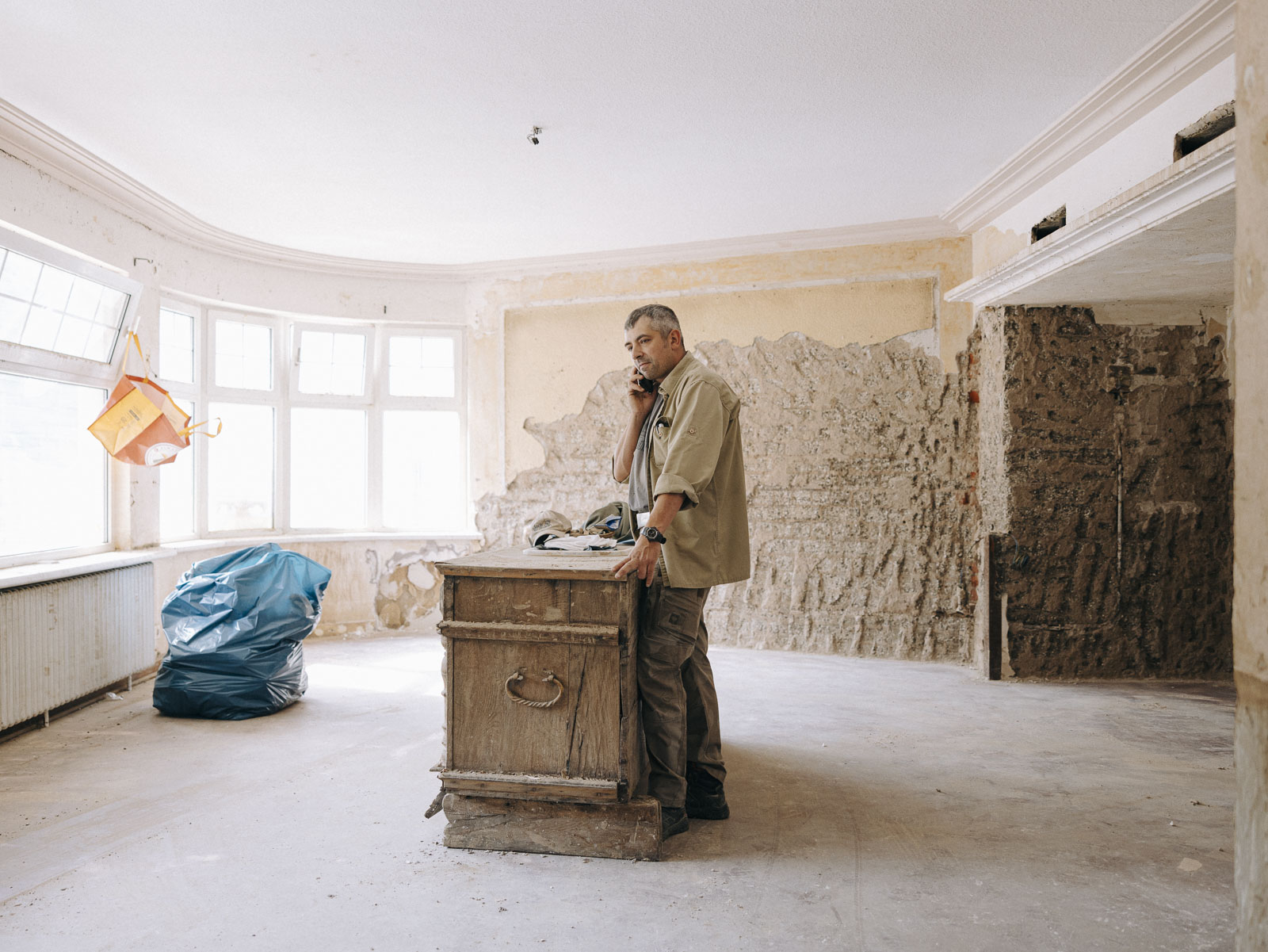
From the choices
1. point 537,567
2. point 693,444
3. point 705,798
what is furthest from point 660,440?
point 705,798

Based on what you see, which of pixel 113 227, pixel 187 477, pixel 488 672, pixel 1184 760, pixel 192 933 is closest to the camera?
pixel 192 933

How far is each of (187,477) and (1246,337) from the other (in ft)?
18.2

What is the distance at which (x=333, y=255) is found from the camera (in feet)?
18.9

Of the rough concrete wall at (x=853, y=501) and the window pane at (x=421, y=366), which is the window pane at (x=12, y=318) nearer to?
the window pane at (x=421, y=366)

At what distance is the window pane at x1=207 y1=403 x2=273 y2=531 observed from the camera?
5.50 meters

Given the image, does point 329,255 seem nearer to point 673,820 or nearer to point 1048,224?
point 1048,224

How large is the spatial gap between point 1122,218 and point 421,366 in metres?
4.56

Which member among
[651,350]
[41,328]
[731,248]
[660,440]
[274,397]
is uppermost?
[731,248]

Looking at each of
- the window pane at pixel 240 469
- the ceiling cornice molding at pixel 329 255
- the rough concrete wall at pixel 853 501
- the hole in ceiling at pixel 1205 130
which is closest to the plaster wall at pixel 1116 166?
the hole in ceiling at pixel 1205 130

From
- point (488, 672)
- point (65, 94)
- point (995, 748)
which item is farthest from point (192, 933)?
point (65, 94)

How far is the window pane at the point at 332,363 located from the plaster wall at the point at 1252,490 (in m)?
5.75

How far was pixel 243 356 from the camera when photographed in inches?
223

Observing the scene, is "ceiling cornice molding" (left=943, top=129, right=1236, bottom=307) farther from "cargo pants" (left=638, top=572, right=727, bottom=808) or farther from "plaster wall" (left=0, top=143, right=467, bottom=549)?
"plaster wall" (left=0, top=143, right=467, bottom=549)

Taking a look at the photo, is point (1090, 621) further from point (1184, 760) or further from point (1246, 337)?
point (1246, 337)
